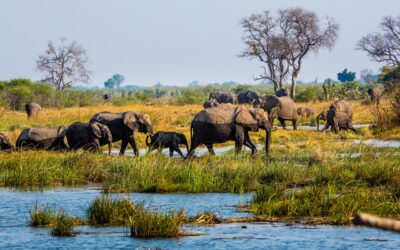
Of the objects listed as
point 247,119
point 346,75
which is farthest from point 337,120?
point 346,75

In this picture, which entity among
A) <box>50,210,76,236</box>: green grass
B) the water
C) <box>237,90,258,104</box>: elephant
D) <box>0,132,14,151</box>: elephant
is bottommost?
the water

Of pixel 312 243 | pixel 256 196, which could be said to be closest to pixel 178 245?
pixel 312 243

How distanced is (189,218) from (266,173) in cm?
410

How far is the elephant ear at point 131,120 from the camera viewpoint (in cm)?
2286

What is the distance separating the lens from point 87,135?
854 inches

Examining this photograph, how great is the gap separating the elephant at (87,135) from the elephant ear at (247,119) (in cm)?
350

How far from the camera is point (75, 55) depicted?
81562 mm

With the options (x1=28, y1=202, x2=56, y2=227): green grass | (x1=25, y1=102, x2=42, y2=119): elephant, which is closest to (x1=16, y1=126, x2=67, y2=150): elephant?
(x1=28, y1=202, x2=56, y2=227): green grass

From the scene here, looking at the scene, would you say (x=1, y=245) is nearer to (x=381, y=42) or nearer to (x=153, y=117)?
(x=153, y=117)

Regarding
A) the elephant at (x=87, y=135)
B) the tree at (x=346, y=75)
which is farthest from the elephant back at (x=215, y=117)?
the tree at (x=346, y=75)

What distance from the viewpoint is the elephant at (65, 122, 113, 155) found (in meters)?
21.5

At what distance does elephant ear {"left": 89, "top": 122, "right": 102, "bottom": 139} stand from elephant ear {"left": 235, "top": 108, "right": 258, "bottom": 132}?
145 inches

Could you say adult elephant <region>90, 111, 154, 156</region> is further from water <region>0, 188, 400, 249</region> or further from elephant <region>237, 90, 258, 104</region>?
elephant <region>237, 90, 258, 104</region>

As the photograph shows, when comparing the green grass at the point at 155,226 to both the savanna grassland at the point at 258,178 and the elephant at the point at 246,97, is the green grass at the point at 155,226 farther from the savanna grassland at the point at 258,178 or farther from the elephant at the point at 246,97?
the elephant at the point at 246,97
